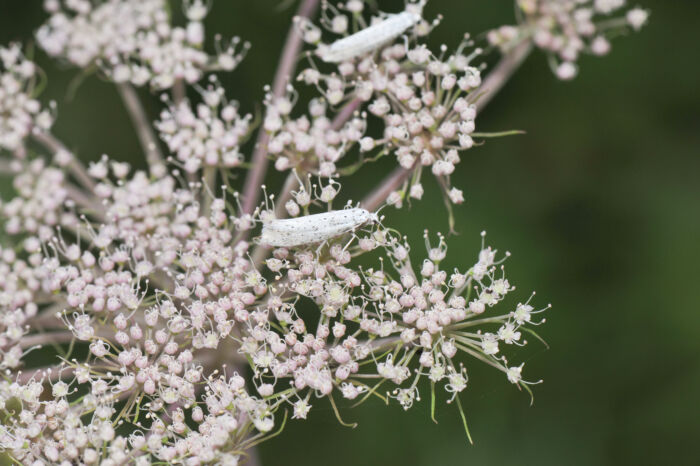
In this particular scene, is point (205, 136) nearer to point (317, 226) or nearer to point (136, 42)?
point (136, 42)

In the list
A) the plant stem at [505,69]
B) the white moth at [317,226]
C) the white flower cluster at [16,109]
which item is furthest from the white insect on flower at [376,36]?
the white flower cluster at [16,109]

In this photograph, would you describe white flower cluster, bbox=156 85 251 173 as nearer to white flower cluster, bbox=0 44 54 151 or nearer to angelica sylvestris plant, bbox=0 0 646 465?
angelica sylvestris plant, bbox=0 0 646 465

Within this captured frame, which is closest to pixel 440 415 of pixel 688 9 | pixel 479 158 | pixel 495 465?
pixel 495 465

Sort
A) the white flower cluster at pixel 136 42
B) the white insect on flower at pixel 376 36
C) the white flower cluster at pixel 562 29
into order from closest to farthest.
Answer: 1. the white flower cluster at pixel 562 29
2. the white insect on flower at pixel 376 36
3. the white flower cluster at pixel 136 42

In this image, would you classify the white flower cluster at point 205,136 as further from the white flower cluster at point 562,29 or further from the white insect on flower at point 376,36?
the white flower cluster at point 562,29

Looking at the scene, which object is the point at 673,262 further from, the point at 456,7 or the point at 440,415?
the point at 456,7

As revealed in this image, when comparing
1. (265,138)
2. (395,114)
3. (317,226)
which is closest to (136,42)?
(265,138)
